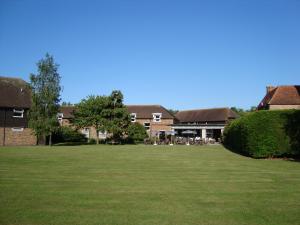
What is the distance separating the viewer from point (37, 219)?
308 inches

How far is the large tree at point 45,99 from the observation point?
134 ft

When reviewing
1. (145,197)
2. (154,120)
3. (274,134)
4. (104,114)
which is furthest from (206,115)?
(145,197)

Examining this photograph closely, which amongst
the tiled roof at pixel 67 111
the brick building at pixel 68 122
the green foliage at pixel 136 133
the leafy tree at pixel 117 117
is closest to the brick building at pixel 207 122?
the green foliage at pixel 136 133

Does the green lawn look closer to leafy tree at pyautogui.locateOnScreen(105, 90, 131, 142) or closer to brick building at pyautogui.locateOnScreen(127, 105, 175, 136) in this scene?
leafy tree at pyautogui.locateOnScreen(105, 90, 131, 142)

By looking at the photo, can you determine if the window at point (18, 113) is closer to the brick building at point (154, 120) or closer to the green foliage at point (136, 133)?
the green foliage at point (136, 133)

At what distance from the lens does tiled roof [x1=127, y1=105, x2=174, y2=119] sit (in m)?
63.2

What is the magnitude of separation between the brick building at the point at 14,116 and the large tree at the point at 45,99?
351cm

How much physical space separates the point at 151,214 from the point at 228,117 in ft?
175

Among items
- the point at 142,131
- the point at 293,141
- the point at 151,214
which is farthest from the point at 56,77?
the point at 151,214

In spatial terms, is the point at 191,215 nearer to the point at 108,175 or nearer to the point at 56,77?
the point at 108,175

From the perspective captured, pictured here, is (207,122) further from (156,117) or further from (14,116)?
(14,116)

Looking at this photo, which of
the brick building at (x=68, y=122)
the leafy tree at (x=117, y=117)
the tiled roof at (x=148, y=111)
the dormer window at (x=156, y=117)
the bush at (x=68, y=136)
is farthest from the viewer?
the tiled roof at (x=148, y=111)

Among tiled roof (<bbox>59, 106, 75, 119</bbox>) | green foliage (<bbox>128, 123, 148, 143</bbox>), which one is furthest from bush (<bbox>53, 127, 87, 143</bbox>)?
green foliage (<bbox>128, 123, 148, 143</bbox>)

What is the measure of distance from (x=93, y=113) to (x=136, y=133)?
742 cm
